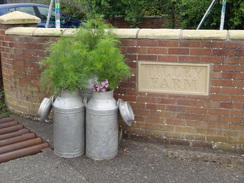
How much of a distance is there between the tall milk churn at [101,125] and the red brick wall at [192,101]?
0.62 meters

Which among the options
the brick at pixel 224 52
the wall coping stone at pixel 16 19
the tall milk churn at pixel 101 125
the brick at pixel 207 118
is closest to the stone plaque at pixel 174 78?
the brick at pixel 224 52

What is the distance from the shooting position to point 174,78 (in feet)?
13.2

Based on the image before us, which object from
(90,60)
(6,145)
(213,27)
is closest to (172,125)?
(90,60)

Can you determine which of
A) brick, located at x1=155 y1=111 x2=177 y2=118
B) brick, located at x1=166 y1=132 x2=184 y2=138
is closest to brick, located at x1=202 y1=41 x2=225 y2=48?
brick, located at x1=155 y1=111 x2=177 y2=118

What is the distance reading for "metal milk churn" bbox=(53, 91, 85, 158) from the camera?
12.1 ft

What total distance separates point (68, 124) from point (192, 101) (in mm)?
1540

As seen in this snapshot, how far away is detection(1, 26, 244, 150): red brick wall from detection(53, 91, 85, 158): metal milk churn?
0.76 m

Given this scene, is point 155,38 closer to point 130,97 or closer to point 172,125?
point 130,97

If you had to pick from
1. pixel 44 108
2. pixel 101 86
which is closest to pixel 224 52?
pixel 101 86

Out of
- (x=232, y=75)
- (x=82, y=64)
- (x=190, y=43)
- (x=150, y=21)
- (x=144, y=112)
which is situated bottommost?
(x=144, y=112)

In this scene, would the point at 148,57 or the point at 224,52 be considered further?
the point at 148,57

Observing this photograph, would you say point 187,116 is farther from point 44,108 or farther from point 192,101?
point 44,108

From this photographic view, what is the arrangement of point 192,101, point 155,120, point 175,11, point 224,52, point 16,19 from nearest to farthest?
point 224,52 < point 192,101 < point 155,120 < point 16,19 < point 175,11

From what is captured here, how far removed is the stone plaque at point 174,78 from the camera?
393 cm
